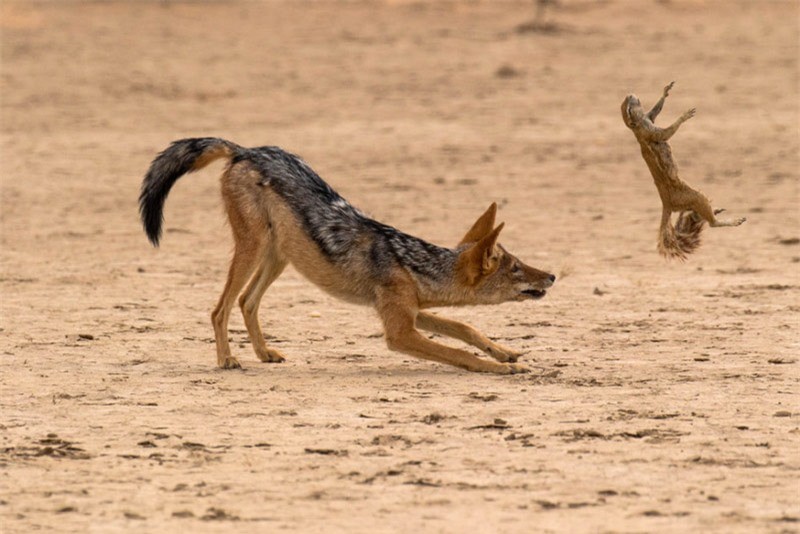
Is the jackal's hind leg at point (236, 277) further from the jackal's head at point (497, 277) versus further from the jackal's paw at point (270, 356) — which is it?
the jackal's head at point (497, 277)

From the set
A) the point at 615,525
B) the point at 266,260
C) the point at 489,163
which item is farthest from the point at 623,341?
the point at 489,163

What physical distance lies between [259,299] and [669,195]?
2338mm

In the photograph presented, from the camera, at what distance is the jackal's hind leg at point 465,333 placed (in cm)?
918

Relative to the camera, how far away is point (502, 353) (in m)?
9.16

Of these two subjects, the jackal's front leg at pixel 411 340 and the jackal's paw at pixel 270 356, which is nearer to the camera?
the jackal's front leg at pixel 411 340

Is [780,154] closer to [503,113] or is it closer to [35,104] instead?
[503,113]

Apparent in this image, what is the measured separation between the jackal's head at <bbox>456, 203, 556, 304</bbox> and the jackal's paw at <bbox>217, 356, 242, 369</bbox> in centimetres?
128

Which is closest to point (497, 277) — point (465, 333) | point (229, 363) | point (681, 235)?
point (465, 333)

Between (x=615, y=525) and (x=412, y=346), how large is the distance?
2912 millimetres

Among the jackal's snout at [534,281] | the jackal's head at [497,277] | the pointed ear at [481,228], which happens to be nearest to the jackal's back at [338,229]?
the jackal's head at [497,277]

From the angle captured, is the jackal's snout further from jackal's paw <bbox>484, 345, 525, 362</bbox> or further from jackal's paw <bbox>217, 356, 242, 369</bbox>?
jackal's paw <bbox>217, 356, 242, 369</bbox>

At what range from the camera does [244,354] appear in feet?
31.5

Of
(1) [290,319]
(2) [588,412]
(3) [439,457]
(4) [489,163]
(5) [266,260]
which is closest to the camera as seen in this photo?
(3) [439,457]

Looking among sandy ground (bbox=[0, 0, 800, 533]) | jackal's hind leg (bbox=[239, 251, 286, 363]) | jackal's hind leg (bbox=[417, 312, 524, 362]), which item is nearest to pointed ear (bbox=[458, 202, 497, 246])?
jackal's hind leg (bbox=[417, 312, 524, 362])
